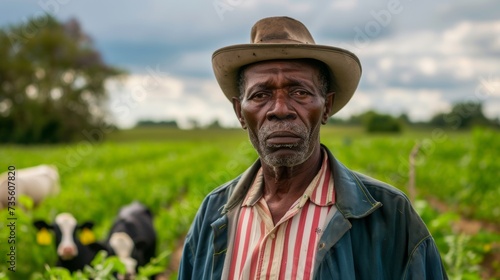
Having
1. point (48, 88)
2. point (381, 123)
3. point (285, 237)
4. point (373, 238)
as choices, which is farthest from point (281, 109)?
point (48, 88)

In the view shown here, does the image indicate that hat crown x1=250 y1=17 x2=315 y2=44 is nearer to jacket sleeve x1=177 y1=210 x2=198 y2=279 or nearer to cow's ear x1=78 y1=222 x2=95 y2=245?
jacket sleeve x1=177 y1=210 x2=198 y2=279

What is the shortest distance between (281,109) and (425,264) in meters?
0.78

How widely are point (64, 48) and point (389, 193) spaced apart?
150 ft

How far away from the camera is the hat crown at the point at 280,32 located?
241cm

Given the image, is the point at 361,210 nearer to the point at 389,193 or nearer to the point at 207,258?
the point at 389,193

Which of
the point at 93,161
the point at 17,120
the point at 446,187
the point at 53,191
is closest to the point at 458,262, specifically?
the point at 446,187

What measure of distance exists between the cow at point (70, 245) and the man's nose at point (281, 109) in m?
4.40

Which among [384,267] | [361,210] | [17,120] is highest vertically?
[17,120]

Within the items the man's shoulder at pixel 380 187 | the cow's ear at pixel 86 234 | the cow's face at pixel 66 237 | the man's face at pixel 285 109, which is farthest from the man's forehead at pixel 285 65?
the cow's ear at pixel 86 234

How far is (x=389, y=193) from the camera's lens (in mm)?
2291

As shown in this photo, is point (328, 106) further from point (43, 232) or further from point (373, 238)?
point (43, 232)

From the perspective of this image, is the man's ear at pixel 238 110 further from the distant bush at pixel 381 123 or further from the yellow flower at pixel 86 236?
the distant bush at pixel 381 123

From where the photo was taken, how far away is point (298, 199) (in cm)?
240

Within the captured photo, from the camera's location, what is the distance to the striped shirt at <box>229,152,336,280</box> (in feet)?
7.29
